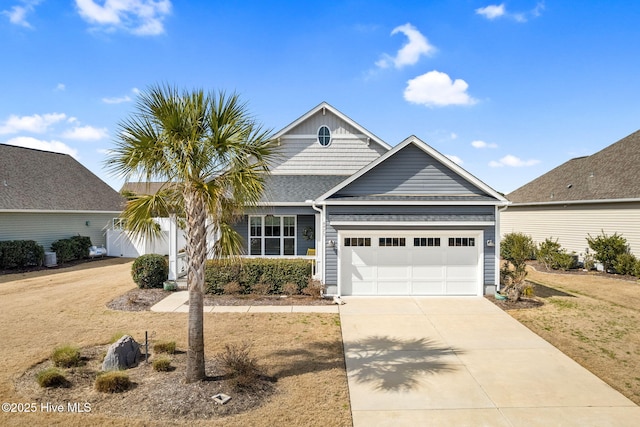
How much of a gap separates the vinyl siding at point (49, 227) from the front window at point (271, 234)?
7.07 meters

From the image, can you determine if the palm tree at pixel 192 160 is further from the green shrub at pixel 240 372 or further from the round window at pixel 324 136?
the round window at pixel 324 136

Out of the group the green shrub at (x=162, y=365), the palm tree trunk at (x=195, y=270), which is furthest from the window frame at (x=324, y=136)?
the green shrub at (x=162, y=365)

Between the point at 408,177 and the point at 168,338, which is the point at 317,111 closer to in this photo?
the point at 408,177

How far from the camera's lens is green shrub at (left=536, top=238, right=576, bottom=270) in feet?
65.0

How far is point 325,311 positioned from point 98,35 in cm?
1242

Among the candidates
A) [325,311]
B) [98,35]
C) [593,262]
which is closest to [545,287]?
[593,262]

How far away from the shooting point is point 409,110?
67.4 ft

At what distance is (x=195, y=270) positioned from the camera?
6.43 m

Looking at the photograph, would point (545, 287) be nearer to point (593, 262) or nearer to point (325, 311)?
point (593, 262)

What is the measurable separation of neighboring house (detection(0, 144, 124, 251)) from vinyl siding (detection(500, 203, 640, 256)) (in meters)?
26.1

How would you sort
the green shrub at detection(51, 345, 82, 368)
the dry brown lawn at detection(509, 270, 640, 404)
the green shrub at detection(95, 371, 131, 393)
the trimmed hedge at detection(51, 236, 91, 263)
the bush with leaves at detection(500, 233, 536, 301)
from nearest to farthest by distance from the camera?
the green shrub at detection(95, 371, 131, 393)
the green shrub at detection(51, 345, 82, 368)
the dry brown lawn at detection(509, 270, 640, 404)
the bush with leaves at detection(500, 233, 536, 301)
the trimmed hedge at detection(51, 236, 91, 263)

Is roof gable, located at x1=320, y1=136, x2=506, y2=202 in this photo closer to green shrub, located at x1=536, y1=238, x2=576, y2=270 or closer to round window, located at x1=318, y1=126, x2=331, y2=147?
round window, located at x1=318, y1=126, x2=331, y2=147

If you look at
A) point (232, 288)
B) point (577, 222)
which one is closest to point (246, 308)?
point (232, 288)

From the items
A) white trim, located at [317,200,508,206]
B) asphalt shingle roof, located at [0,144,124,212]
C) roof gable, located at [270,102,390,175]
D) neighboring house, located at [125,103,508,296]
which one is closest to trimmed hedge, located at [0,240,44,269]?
asphalt shingle roof, located at [0,144,124,212]
